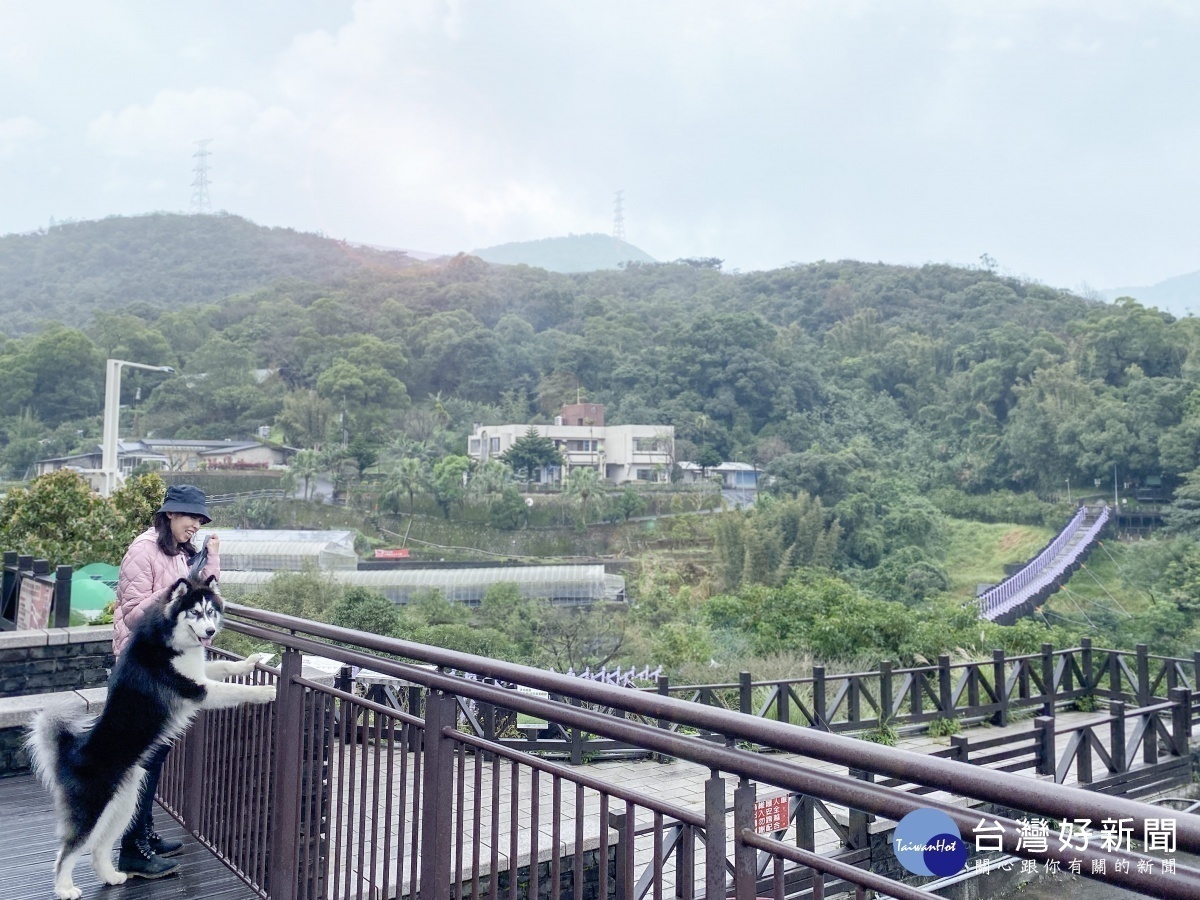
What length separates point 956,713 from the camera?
8.41 m

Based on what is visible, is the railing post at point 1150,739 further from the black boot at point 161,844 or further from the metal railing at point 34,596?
the metal railing at point 34,596

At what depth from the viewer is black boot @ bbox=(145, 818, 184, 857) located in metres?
2.27

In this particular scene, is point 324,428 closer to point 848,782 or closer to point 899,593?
point 899,593

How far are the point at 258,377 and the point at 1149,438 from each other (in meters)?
46.4

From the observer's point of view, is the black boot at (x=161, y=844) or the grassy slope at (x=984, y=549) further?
the grassy slope at (x=984, y=549)

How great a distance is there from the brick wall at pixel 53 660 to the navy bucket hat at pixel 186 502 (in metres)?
2.34

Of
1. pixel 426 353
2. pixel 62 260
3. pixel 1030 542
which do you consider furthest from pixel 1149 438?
pixel 62 260

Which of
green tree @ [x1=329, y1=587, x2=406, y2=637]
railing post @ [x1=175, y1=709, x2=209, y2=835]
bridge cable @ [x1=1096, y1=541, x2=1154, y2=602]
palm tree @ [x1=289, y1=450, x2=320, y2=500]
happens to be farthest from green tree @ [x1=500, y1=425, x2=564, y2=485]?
railing post @ [x1=175, y1=709, x2=209, y2=835]

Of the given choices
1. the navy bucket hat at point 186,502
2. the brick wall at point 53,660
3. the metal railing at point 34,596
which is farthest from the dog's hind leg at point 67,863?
the metal railing at point 34,596

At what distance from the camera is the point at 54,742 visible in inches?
79.0

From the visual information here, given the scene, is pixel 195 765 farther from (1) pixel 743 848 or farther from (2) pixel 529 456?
(2) pixel 529 456

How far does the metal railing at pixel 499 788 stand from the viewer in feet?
2.75

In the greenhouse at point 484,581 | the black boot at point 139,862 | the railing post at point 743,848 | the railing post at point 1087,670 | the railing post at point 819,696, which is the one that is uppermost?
the railing post at point 743,848

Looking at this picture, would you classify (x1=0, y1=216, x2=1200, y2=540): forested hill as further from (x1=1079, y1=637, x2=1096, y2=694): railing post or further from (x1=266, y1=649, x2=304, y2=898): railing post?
(x1=266, y1=649, x2=304, y2=898): railing post
